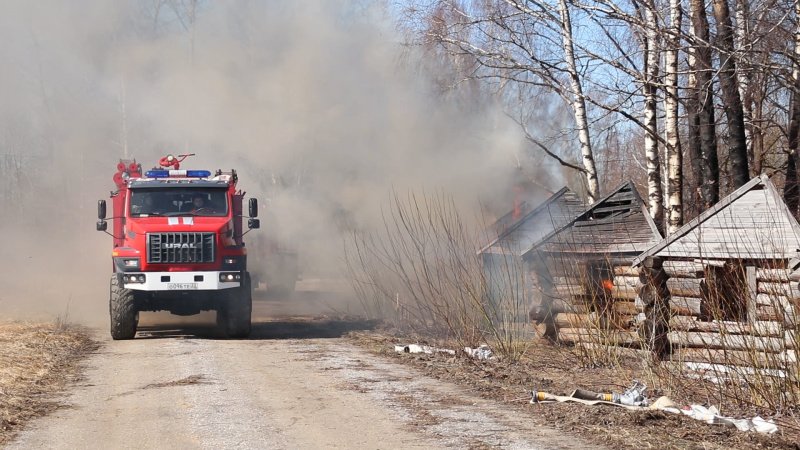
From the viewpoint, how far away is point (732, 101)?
14828 millimetres

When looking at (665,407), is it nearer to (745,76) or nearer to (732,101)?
(732,101)

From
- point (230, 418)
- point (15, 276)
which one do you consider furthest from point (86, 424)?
point (15, 276)

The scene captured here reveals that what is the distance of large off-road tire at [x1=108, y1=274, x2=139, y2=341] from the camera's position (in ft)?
45.5

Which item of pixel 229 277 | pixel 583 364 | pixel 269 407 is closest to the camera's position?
pixel 269 407

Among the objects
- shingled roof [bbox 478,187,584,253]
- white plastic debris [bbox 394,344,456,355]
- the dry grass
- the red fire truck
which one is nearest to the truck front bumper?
the red fire truck

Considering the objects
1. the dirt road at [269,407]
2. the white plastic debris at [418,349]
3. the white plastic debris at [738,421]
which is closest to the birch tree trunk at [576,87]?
the white plastic debris at [418,349]

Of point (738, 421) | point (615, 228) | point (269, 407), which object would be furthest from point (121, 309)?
point (738, 421)

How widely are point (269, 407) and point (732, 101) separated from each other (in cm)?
1013

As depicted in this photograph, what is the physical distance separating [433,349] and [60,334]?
6279 mm

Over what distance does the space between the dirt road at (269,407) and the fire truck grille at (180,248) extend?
1.72m

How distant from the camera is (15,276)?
2834cm

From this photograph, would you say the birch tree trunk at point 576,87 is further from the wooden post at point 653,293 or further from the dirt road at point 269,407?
the dirt road at point 269,407

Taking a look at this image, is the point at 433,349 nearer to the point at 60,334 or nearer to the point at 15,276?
the point at 60,334

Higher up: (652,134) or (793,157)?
(652,134)
